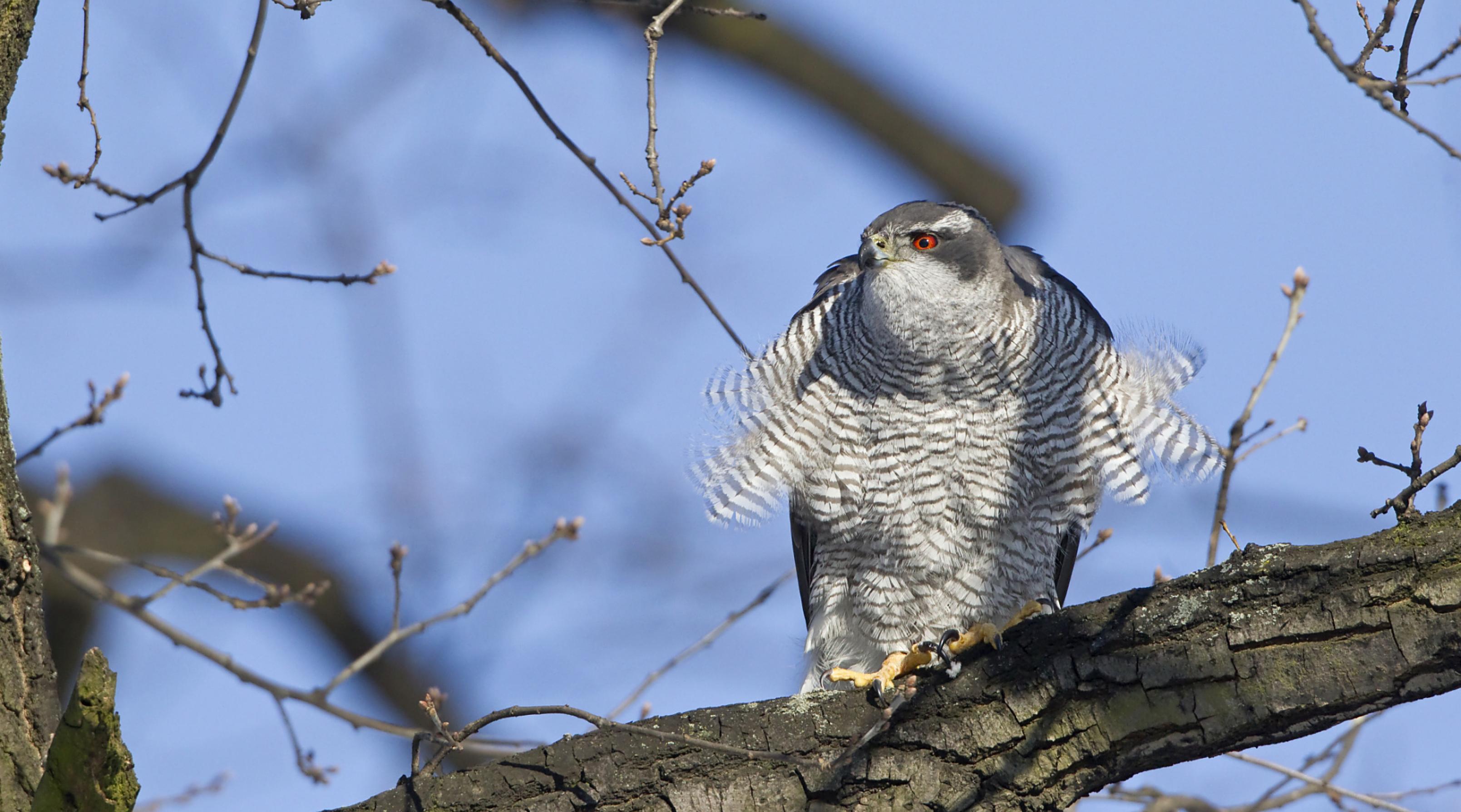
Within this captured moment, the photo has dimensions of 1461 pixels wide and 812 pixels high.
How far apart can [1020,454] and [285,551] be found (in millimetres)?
4065

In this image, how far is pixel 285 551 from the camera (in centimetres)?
659

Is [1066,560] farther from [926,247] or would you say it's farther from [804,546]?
[926,247]

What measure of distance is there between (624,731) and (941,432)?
1.94 meters

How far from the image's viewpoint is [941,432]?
14.5 feet

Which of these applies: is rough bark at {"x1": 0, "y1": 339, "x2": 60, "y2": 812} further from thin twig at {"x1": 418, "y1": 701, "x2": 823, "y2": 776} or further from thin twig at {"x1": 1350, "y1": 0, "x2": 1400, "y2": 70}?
Result: thin twig at {"x1": 1350, "y1": 0, "x2": 1400, "y2": 70}

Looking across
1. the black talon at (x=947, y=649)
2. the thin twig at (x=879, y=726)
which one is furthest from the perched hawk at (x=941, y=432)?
the thin twig at (x=879, y=726)

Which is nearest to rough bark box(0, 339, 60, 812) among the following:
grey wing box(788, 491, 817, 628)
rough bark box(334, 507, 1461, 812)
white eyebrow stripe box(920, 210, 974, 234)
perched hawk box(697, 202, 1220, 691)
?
rough bark box(334, 507, 1461, 812)

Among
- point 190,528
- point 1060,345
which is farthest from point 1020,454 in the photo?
point 190,528

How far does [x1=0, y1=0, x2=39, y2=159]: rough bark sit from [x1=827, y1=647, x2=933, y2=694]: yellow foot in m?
2.57

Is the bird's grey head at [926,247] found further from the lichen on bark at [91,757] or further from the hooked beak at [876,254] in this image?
the lichen on bark at [91,757]

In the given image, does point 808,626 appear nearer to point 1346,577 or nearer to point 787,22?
point 1346,577

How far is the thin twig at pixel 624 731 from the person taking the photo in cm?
272

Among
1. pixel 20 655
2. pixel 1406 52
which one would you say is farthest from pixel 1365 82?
pixel 20 655

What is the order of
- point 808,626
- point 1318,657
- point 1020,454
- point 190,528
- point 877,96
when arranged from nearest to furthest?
point 1318,657, point 1020,454, point 808,626, point 190,528, point 877,96
